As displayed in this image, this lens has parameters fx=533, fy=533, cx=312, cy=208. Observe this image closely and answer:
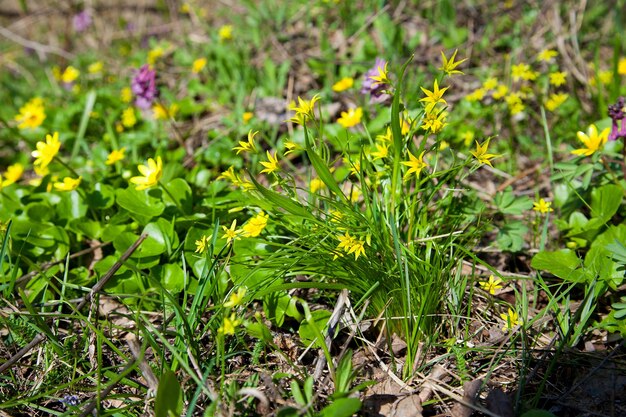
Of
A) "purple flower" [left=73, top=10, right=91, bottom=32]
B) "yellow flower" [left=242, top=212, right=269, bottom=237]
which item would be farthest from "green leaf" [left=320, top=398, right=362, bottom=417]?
"purple flower" [left=73, top=10, right=91, bottom=32]

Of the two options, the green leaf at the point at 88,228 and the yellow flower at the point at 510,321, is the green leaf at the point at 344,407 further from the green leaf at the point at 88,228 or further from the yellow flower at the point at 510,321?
the green leaf at the point at 88,228

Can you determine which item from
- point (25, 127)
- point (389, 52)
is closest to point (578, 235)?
point (389, 52)

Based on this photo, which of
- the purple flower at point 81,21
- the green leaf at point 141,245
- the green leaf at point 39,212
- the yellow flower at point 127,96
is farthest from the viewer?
the purple flower at point 81,21

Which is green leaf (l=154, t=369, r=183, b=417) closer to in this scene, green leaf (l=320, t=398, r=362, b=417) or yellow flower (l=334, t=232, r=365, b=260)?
green leaf (l=320, t=398, r=362, b=417)

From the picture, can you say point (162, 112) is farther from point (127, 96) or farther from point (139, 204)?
point (139, 204)

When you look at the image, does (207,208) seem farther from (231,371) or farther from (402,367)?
(402,367)

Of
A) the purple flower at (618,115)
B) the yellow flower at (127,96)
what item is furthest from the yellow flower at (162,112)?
the purple flower at (618,115)

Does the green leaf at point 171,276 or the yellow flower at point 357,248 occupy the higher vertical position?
the yellow flower at point 357,248
